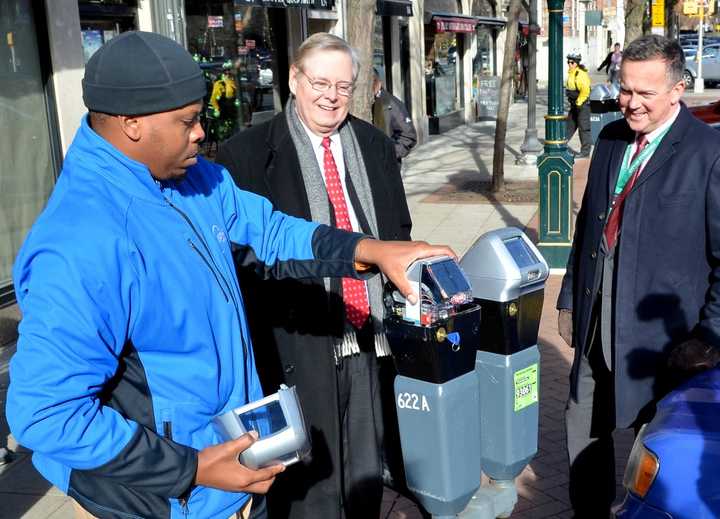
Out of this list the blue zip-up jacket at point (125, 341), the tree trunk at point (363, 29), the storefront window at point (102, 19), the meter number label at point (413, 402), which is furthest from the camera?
the storefront window at point (102, 19)

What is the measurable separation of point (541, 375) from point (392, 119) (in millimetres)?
4155

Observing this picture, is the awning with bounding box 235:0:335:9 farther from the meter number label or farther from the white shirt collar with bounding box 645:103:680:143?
the meter number label

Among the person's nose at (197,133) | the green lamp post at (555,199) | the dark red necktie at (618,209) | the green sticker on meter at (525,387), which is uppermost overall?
the person's nose at (197,133)

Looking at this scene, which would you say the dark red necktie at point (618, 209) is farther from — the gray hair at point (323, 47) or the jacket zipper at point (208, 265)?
the jacket zipper at point (208, 265)

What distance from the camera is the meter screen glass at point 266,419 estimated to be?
196 cm

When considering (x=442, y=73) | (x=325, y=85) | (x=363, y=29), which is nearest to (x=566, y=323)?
(x=325, y=85)

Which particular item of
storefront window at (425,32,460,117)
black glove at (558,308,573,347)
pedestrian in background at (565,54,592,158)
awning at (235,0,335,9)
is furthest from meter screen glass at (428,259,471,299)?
storefront window at (425,32,460,117)

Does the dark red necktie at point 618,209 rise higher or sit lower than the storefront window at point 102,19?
lower

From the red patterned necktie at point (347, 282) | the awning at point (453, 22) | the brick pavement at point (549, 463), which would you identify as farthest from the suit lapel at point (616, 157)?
the awning at point (453, 22)

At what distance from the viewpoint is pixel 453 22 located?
19844 millimetres

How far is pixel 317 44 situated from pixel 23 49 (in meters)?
4.36

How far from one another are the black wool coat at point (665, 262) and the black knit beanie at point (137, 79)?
5.94 feet

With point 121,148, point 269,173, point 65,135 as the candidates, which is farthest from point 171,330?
point 65,135

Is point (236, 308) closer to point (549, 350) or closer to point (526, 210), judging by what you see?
point (549, 350)
